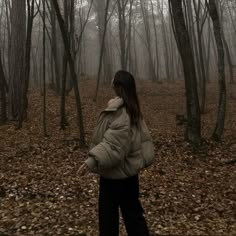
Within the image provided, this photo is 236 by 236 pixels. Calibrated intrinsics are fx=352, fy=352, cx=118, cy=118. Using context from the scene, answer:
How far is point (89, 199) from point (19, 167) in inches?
78.6

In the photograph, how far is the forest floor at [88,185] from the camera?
470cm

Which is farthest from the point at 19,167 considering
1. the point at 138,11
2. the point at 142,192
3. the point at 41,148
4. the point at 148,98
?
the point at 138,11

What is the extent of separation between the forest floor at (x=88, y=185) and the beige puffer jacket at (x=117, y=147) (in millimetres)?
1600

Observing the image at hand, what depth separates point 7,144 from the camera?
8.23 meters

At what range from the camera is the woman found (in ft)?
9.66

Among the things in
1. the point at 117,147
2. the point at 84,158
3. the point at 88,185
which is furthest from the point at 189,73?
the point at 117,147

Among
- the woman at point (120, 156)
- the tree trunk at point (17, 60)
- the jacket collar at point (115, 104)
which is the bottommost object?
the woman at point (120, 156)

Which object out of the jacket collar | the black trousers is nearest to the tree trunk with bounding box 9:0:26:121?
the black trousers

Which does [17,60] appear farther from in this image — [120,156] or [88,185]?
[120,156]

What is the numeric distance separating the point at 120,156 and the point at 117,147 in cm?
8

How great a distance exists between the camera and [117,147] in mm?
2951

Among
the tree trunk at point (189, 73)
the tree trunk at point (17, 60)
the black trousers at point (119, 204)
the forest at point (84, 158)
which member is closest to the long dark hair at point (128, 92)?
the black trousers at point (119, 204)

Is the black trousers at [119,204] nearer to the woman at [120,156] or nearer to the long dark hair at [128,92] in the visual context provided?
the woman at [120,156]

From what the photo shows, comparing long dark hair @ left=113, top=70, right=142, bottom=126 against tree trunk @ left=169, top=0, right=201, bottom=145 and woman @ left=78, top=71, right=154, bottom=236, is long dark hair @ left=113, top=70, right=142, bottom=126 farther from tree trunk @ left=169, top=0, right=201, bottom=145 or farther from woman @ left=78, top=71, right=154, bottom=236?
tree trunk @ left=169, top=0, right=201, bottom=145
